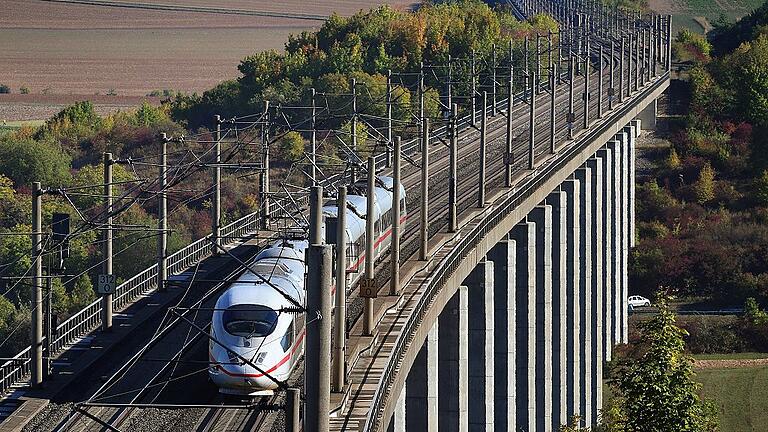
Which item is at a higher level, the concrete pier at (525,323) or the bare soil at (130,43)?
the bare soil at (130,43)

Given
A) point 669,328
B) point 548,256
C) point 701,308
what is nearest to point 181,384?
point 669,328

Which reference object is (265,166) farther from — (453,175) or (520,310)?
(520,310)

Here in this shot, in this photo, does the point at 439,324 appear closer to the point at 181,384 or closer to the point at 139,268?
the point at 181,384

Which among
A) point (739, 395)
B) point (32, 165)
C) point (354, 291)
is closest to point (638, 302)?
point (739, 395)

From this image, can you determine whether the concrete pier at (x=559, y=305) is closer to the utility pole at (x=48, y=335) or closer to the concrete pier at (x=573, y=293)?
the concrete pier at (x=573, y=293)

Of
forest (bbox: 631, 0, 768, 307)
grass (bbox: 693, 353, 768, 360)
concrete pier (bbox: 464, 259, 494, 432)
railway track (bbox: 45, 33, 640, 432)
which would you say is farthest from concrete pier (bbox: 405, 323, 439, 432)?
grass (bbox: 693, 353, 768, 360)

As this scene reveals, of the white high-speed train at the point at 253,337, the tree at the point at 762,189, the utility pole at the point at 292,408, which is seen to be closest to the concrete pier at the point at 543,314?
the white high-speed train at the point at 253,337

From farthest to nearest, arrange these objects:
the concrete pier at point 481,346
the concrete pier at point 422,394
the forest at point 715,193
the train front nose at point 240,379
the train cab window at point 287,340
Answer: the forest at point 715,193, the concrete pier at point 481,346, the concrete pier at point 422,394, the train cab window at point 287,340, the train front nose at point 240,379
